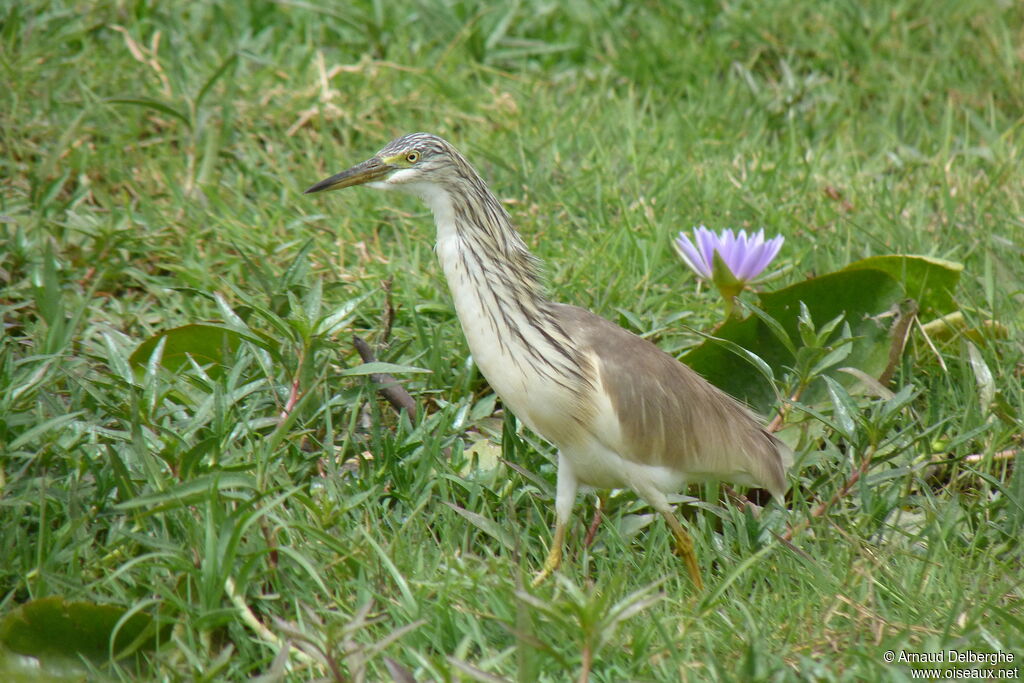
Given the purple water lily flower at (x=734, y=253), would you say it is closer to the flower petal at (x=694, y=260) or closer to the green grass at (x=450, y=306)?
the flower petal at (x=694, y=260)

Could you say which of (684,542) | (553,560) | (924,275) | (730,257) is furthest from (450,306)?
(924,275)

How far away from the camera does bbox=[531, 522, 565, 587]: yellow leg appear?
9.83 feet

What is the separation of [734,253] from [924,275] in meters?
0.66

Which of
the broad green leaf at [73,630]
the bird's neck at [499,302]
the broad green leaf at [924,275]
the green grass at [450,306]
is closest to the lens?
the broad green leaf at [73,630]

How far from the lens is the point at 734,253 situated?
3605mm

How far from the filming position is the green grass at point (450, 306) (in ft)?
8.91

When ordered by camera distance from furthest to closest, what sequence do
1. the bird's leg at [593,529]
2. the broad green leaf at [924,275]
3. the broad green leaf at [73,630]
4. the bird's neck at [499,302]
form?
the broad green leaf at [924,275], the bird's leg at [593,529], the bird's neck at [499,302], the broad green leaf at [73,630]

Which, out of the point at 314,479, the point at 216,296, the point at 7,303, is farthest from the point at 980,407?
the point at 7,303

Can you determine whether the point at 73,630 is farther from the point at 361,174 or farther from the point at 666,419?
the point at 666,419

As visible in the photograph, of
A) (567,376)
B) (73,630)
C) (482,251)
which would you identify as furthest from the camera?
(482,251)

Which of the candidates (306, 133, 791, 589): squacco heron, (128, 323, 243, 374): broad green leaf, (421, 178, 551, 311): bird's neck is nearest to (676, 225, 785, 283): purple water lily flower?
(306, 133, 791, 589): squacco heron

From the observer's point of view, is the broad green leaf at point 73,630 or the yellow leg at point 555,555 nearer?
the broad green leaf at point 73,630

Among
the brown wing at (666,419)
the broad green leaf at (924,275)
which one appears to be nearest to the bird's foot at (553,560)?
the brown wing at (666,419)

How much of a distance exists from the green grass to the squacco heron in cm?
16
